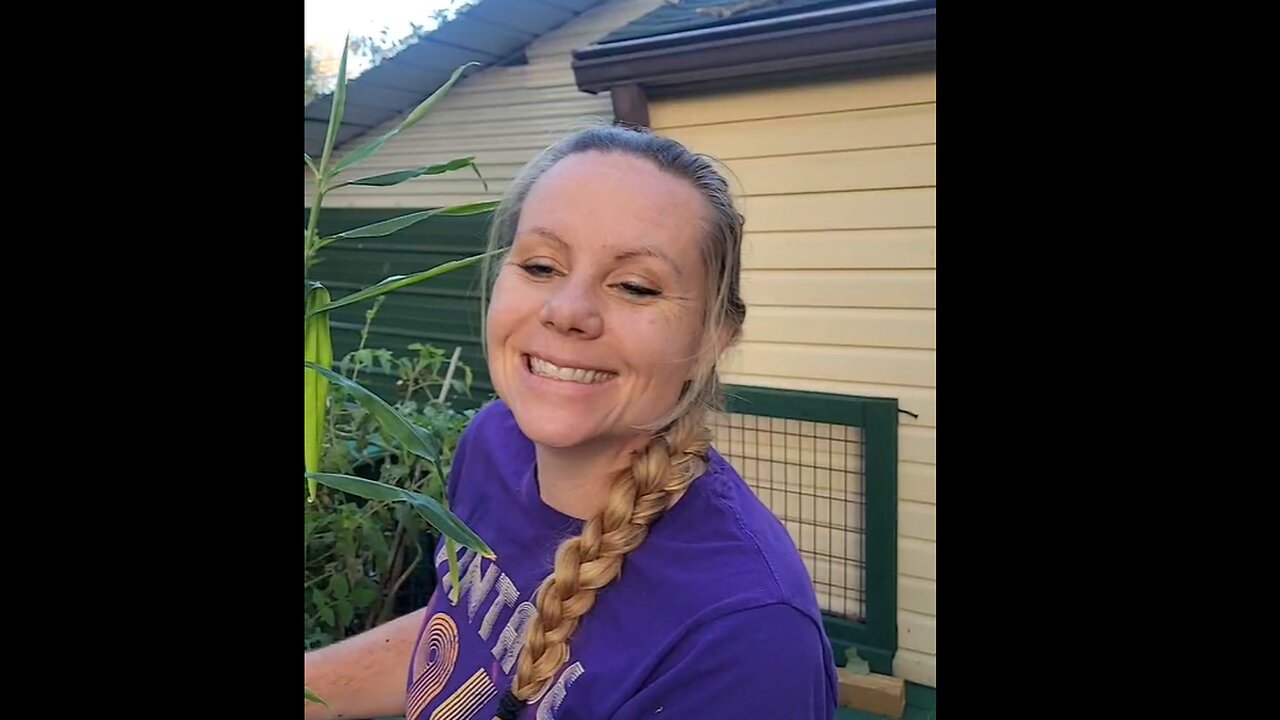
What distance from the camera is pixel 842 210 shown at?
2.39 metres

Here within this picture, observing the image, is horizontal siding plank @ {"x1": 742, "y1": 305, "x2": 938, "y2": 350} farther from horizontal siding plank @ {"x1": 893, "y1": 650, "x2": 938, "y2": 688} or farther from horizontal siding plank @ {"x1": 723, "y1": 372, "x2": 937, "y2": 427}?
horizontal siding plank @ {"x1": 893, "y1": 650, "x2": 938, "y2": 688}

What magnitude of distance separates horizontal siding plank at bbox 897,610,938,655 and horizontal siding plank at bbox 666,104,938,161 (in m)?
1.24

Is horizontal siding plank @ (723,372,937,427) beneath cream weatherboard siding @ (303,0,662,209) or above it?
beneath

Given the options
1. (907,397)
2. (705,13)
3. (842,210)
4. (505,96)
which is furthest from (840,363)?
(505,96)

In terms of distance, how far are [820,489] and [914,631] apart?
1.46 ft

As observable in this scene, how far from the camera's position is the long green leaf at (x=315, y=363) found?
543 mm

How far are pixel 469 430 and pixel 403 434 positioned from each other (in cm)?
57

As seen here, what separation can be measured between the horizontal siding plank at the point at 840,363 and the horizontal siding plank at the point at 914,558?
428 millimetres

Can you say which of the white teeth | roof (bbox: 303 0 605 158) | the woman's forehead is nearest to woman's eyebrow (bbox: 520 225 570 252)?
the woman's forehead

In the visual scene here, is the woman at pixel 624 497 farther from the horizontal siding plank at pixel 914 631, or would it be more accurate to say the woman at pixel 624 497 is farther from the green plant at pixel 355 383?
the horizontal siding plank at pixel 914 631

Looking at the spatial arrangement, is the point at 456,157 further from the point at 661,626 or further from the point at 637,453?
the point at 661,626

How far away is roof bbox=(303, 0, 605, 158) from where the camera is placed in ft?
9.88

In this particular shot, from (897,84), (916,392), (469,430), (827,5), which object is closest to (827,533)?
(916,392)
